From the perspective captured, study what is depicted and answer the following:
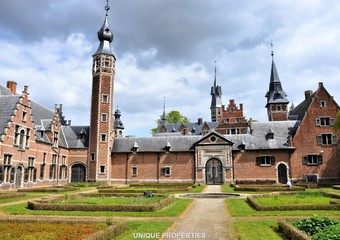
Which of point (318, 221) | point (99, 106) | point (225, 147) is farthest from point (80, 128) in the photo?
point (318, 221)

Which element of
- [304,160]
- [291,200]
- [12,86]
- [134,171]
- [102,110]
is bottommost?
[291,200]

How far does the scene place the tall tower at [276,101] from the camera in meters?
60.3

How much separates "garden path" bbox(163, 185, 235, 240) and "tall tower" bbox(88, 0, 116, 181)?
28252 millimetres

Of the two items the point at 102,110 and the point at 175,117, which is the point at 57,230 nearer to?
the point at 102,110

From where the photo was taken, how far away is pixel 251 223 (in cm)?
1231

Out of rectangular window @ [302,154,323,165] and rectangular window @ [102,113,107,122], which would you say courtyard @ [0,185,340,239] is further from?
rectangular window @ [102,113,107,122]

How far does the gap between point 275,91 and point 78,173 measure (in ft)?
143

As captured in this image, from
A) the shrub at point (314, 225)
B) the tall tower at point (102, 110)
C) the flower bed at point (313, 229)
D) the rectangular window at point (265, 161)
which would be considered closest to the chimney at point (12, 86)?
the tall tower at point (102, 110)

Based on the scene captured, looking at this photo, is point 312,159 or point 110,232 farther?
point 312,159

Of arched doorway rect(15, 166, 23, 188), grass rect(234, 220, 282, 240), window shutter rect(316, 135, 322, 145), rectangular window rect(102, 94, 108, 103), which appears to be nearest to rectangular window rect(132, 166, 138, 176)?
rectangular window rect(102, 94, 108, 103)

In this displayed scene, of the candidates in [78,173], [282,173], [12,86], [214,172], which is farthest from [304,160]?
[12,86]

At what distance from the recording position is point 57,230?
34.2ft

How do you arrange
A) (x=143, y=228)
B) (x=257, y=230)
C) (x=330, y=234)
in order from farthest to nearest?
(x=143, y=228) < (x=257, y=230) < (x=330, y=234)

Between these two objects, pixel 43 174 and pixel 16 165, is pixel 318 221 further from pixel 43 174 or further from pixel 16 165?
pixel 43 174
